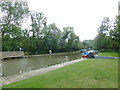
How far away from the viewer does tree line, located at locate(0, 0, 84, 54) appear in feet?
60.0

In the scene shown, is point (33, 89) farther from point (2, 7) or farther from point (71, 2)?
point (2, 7)

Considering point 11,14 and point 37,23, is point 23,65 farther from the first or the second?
point 37,23

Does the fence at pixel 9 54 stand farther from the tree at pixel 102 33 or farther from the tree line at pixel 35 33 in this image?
the tree at pixel 102 33

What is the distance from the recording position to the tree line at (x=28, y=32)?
18.3 meters

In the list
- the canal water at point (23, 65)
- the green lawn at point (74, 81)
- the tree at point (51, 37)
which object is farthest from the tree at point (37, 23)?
the green lawn at point (74, 81)

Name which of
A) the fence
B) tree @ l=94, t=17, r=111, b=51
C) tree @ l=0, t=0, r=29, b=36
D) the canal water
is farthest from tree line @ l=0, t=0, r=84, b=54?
tree @ l=94, t=17, r=111, b=51

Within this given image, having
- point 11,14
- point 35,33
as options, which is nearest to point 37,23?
point 35,33

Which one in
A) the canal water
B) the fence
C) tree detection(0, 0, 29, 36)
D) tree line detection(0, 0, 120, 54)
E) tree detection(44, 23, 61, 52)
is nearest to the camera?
the canal water

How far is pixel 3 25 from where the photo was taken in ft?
59.3

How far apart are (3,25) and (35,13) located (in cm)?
1264

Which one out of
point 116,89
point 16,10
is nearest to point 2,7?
point 16,10

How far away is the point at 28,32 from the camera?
88.1ft

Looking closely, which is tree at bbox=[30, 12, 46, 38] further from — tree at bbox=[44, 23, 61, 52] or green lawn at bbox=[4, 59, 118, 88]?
green lawn at bbox=[4, 59, 118, 88]

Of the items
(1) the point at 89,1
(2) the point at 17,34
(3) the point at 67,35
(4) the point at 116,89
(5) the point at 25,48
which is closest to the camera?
(4) the point at 116,89
